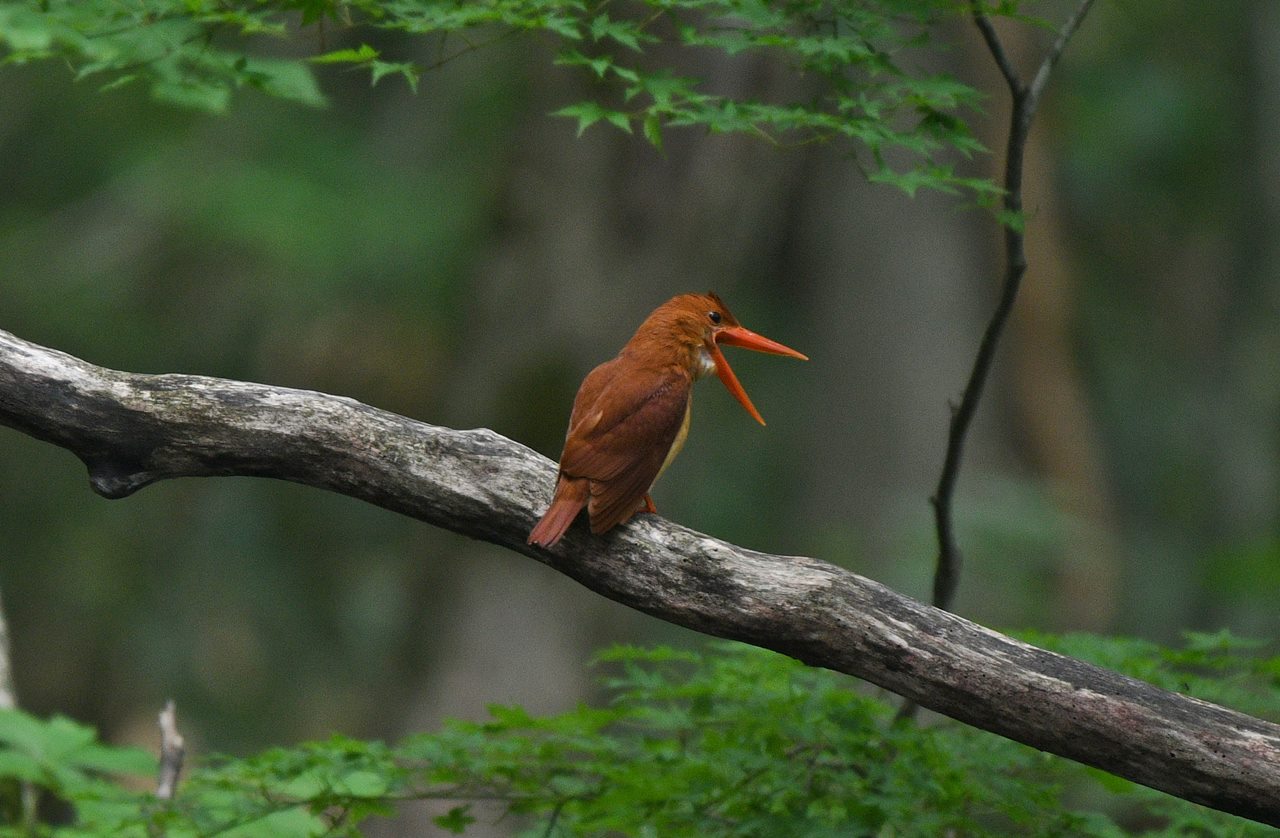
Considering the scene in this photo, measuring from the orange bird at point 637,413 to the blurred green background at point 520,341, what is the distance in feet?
12.2

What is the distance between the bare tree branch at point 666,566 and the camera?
271 cm

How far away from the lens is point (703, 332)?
11.8 feet

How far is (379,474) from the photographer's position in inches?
118

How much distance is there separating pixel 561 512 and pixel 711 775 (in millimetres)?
647

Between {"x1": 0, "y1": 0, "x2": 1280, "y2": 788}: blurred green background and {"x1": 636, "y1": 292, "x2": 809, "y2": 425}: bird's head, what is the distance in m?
3.66

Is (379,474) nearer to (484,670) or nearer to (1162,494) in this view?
(484,670)

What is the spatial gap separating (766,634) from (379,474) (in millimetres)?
886

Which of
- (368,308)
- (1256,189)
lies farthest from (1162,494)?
(368,308)

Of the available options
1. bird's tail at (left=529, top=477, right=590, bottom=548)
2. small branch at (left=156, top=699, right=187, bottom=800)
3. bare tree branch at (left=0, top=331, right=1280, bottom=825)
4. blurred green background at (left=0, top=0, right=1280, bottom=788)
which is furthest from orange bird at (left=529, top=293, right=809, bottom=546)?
blurred green background at (left=0, top=0, right=1280, bottom=788)

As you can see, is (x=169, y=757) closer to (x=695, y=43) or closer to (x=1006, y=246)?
(x=695, y=43)

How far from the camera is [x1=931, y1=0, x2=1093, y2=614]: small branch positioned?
3.14m

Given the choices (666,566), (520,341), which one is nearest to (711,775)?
(666,566)

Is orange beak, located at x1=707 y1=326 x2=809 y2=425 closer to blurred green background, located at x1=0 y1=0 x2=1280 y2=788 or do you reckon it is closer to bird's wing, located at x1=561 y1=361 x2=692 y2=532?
bird's wing, located at x1=561 y1=361 x2=692 y2=532

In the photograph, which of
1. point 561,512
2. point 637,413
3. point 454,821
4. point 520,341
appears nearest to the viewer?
point 561,512
